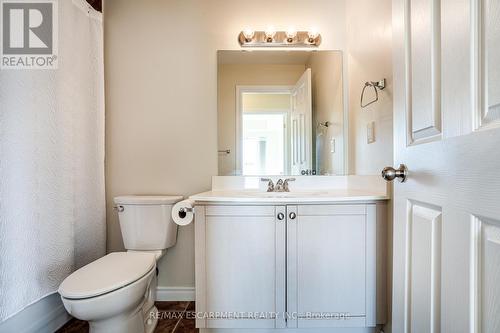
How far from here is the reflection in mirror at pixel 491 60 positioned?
467 millimetres

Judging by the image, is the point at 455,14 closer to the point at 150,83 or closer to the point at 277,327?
the point at 277,327

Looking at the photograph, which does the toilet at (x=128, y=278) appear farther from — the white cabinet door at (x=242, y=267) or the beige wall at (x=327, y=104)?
the beige wall at (x=327, y=104)

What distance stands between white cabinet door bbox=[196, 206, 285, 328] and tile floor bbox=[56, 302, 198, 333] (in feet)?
1.08

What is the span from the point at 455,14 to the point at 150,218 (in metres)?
1.75

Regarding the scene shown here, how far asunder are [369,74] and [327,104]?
1.27 feet

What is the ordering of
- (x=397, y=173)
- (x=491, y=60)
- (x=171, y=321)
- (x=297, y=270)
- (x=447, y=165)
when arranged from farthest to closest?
(x=171, y=321) < (x=297, y=270) < (x=397, y=173) < (x=447, y=165) < (x=491, y=60)

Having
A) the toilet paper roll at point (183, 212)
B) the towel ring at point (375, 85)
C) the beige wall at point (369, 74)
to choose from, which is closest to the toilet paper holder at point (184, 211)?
the toilet paper roll at point (183, 212)

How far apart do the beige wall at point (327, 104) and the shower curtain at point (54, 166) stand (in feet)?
5.16

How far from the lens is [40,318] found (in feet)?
4.73

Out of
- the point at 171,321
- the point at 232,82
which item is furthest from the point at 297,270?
the point at 232,82

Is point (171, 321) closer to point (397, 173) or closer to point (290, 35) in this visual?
point (397, 173)

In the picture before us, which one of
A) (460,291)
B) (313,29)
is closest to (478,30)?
(460,291)

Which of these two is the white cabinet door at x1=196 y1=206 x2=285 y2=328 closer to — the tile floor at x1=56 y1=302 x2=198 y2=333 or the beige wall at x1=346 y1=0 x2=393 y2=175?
the tile floor at x1=56 y1=302 x2=198 y2=333

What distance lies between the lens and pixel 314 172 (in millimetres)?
1879
